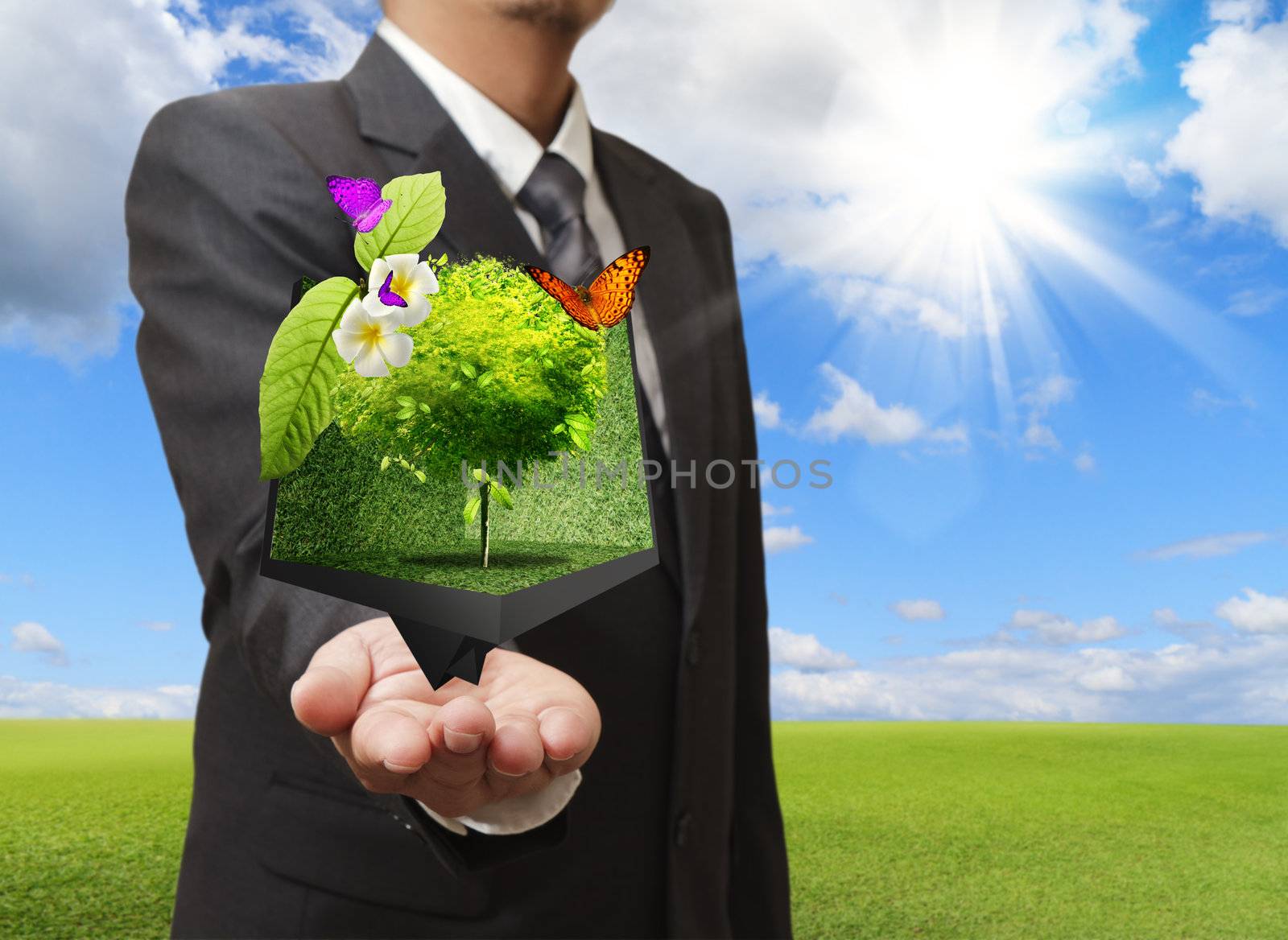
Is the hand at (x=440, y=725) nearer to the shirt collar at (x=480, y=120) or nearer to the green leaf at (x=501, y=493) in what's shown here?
the green leaf at (x=501, y=493)

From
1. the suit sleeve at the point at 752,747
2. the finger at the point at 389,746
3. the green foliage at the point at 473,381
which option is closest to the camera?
the finger at the point at 389,746

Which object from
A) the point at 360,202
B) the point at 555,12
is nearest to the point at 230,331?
the point at 360,202

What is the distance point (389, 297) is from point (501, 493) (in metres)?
0.26

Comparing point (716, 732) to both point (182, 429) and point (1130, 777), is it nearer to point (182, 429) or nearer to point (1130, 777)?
point (182, 429)

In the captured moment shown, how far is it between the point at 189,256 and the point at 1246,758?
10.5 metres

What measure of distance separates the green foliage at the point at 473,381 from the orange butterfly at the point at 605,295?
0.02m

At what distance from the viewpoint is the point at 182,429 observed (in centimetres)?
158

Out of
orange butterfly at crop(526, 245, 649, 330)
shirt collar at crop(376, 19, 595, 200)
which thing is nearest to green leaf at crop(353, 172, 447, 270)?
orange butterfly at crop(526, 245, 649, 330)

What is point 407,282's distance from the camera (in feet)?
3.31

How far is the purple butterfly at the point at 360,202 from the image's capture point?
3.32ft

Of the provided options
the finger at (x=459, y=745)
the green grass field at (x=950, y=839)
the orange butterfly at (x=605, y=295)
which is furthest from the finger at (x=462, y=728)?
the green grass field at (x=950, y=839)

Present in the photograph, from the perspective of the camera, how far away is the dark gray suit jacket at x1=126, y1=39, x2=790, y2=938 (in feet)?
5.06

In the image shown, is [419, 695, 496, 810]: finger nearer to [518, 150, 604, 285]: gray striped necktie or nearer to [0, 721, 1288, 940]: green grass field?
[518, 150, 604, 285]: gray striped necktie

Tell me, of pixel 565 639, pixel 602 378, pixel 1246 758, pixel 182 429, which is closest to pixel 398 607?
pixel 602 378
